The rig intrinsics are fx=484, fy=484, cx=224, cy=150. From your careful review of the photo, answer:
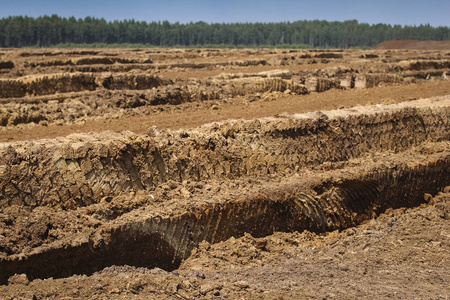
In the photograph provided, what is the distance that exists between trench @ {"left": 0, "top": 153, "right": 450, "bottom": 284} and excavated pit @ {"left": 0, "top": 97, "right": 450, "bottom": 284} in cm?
1

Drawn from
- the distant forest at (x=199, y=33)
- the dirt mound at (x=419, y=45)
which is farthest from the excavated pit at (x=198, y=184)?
the distant forest at (x=199, y=33)

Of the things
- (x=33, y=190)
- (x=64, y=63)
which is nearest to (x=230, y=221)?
(x=33, y=190)

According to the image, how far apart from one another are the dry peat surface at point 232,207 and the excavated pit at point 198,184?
0.02 m

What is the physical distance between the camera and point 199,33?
105938mm

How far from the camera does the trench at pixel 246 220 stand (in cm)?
548

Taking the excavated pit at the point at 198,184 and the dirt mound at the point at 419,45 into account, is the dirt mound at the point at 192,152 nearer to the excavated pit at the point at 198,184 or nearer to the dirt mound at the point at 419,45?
the excavated pit at the point at 198,184

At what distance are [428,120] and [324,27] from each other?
389 ft

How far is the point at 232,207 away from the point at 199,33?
103 m

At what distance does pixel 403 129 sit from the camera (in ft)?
32.0

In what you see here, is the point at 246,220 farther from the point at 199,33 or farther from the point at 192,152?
the point at 199,33

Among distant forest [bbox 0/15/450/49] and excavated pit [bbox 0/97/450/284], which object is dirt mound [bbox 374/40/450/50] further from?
excavated pit [bbox 0/97/450/284]

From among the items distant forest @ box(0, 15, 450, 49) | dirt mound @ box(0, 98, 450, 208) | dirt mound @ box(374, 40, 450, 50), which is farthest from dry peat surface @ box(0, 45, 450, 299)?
distant forest @ box(0, 15, 450, 49)

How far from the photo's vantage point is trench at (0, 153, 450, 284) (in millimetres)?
5480

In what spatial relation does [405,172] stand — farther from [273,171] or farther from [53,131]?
[53,131]
